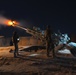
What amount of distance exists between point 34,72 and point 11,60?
452 cm

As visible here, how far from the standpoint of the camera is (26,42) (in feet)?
111

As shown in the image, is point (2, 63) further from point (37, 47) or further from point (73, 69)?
point (37, 47)

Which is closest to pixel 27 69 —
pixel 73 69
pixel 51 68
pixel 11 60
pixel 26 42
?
pixel 51 68

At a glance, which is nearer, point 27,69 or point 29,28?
point 27,69

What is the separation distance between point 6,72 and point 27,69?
113 cm

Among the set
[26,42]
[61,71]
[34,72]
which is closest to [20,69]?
[34,72]

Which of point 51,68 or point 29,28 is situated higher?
point 29,28

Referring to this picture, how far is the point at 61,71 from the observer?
12.4 meters

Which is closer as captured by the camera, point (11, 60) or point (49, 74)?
point (49, 74)

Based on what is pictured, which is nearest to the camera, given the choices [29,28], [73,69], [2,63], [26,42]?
[73,69]

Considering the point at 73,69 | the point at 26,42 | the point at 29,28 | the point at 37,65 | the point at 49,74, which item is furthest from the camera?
the point at 26,42

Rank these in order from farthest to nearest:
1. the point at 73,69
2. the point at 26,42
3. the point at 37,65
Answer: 1. the point at 26,42
2. the point at 37,65
3. the point at 73,69

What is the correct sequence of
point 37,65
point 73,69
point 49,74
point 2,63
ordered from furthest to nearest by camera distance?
point 2,63 < point 37,65 < point 73,69 < point 49,74

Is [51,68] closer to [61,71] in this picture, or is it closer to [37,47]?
[61,71]
